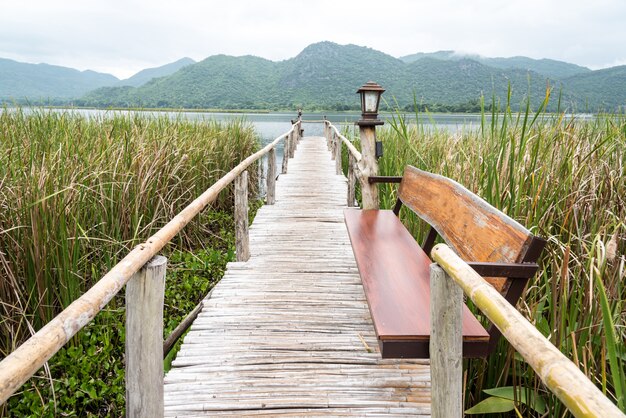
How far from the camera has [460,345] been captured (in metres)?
1.39

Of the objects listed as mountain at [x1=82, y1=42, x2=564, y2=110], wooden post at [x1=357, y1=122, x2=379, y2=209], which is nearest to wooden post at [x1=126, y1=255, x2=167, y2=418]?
wooden post at [x1=357, y1=122, x2=379, y2=209]

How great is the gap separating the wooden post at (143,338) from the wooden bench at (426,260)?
802 millimetres

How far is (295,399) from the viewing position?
1.99m

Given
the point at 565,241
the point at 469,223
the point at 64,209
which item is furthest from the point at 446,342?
the point at 64,209

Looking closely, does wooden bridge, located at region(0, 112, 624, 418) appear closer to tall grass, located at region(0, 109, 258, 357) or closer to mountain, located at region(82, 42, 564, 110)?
tall grass, located at region(0, 109, 258, 357)

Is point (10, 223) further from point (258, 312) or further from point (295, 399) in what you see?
point (295, 399)

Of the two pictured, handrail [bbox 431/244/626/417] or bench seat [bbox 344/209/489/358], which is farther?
bench seat [bbox 344/209/489/358]

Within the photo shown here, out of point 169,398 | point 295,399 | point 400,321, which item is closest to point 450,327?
point 400,321

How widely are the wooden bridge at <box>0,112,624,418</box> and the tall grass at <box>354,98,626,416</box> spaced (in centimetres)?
28

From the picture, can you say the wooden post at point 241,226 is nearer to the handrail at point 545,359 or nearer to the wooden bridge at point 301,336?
the wooden bridge at point 301,336

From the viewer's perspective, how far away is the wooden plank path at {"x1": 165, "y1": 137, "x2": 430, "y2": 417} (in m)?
1.97

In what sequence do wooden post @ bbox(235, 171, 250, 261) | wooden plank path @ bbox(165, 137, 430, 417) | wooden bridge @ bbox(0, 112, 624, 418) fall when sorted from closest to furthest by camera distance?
wooden bridge @ bbox(0, 112, 624, 418), wooden plank path @ bbox(165, 137, 430, 417), wooden post @ bbox(235, 171, 250, 261)

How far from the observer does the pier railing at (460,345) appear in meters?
0.67

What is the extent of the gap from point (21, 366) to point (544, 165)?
7.80ft
